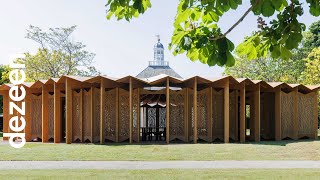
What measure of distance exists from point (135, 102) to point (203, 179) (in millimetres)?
11057

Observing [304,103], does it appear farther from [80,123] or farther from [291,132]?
[80,123]

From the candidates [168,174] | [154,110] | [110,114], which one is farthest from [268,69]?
[168,174]

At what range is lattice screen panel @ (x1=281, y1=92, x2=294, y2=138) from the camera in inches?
915

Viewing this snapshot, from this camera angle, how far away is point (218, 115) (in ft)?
70.8

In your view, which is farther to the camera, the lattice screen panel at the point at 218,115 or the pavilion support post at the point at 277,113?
the pavilion support post at the point at 277,113

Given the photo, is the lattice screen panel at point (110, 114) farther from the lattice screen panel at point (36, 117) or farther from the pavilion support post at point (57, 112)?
the lattice screen panel at point (36, 117)

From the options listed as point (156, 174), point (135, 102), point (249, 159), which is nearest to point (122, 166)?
point (156, 174)

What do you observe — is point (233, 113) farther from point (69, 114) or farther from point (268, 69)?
point (268, 69)

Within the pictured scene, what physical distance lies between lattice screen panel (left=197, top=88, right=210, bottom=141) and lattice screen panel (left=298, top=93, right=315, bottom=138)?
18.2 feet

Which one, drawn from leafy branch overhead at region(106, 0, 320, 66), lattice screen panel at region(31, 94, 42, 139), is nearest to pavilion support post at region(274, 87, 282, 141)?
lattice screen panel at region(31, 94, 42, 139)

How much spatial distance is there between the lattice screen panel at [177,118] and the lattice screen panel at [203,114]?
791 mm

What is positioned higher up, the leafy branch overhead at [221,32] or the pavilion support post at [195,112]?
the leafy branch overhead at [221,32]

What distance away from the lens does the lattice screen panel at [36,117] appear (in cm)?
2308

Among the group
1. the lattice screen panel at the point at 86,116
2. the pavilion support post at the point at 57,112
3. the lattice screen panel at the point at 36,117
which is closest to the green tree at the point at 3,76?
the lattice screen panel at the point at 36,117
